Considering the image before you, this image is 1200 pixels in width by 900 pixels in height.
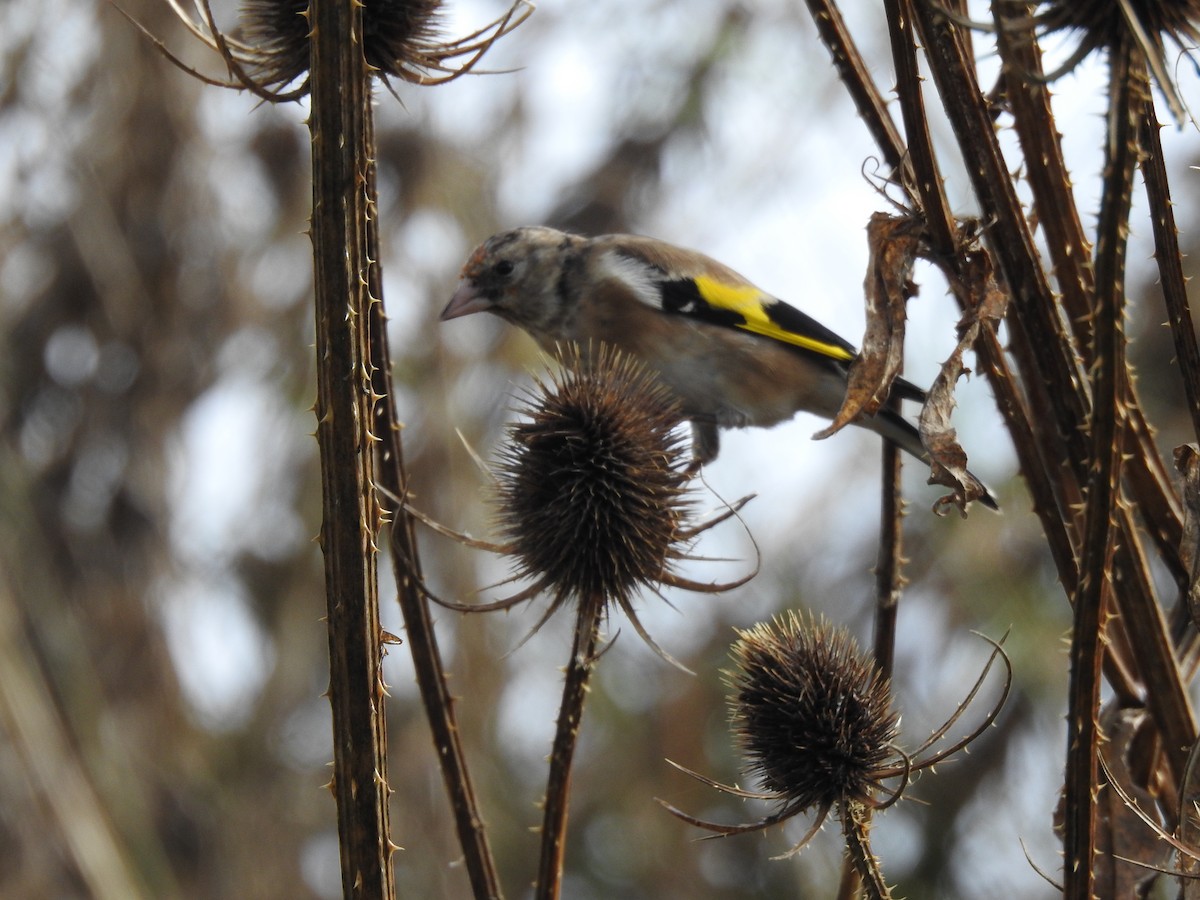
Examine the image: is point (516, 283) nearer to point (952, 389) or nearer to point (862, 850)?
point (952, 389)

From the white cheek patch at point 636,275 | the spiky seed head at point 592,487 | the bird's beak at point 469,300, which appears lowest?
the spiky seed head at point 592,487

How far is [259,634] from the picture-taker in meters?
11.1

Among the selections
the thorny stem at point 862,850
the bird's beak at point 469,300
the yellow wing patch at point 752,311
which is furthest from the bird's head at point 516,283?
the thorny stem at point 862,850

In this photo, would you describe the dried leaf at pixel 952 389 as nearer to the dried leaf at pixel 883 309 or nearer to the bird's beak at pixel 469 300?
the dried leaf at pixel 883 309

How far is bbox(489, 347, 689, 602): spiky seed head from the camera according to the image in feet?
8.82

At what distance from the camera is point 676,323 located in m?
4.84

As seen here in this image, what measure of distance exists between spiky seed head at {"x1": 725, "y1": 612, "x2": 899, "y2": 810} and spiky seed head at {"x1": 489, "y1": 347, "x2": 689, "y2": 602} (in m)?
0.31

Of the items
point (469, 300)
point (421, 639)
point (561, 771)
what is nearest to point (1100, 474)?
point (561, 771)

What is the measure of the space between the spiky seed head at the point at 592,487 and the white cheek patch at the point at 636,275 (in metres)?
1.81

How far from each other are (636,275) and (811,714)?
2.79 metres

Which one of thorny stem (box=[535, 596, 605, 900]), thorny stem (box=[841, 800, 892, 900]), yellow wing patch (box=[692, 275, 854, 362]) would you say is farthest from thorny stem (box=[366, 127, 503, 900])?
yellow wing patch (box=[692, 275, 854, 362])

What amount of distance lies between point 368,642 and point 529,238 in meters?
3.26

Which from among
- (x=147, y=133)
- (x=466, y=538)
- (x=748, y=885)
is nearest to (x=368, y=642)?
(x=466, y=538)

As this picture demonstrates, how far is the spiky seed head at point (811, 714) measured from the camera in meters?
2.25
